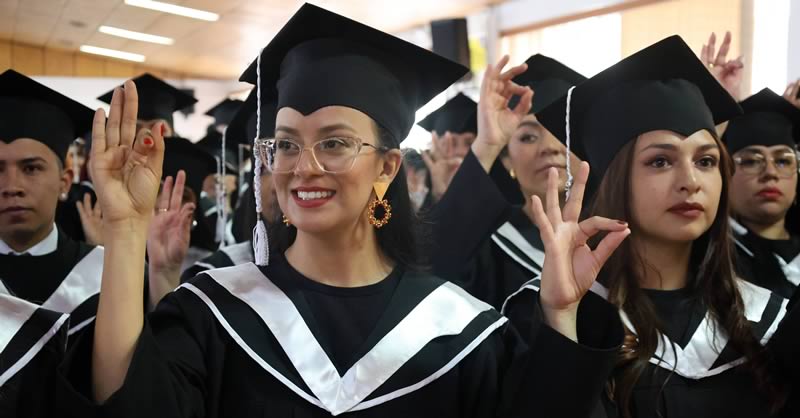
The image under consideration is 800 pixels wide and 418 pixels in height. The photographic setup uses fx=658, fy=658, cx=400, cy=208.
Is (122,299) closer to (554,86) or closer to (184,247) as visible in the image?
(184,247)

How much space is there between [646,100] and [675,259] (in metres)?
0.51

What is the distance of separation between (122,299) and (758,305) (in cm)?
183

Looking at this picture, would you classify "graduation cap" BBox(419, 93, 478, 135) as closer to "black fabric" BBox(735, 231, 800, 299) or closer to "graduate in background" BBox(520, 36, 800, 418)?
"black fabric" BBox(735, 231, 800, 299)

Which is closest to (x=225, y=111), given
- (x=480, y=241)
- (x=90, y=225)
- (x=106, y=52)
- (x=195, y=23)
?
(x=106, y=52)

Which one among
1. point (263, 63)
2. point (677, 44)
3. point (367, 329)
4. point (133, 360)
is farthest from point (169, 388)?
point (677, 44)

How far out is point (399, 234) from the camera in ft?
6.19

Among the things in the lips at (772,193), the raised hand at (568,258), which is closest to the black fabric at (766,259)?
the lips at (772,193)

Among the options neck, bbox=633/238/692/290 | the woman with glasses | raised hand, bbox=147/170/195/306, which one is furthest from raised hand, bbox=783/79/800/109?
raised hand, bbox=147/170/195/306

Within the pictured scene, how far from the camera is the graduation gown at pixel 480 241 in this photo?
2652mm

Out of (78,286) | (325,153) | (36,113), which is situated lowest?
(78,286)

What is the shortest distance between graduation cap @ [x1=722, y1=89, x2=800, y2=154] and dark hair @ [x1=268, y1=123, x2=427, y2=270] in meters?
2.18

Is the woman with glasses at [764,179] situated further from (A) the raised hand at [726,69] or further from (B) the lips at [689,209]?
(B) the lips at [689,209]

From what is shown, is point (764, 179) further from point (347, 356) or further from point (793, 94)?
point (347, 356)

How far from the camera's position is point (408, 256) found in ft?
6.16
